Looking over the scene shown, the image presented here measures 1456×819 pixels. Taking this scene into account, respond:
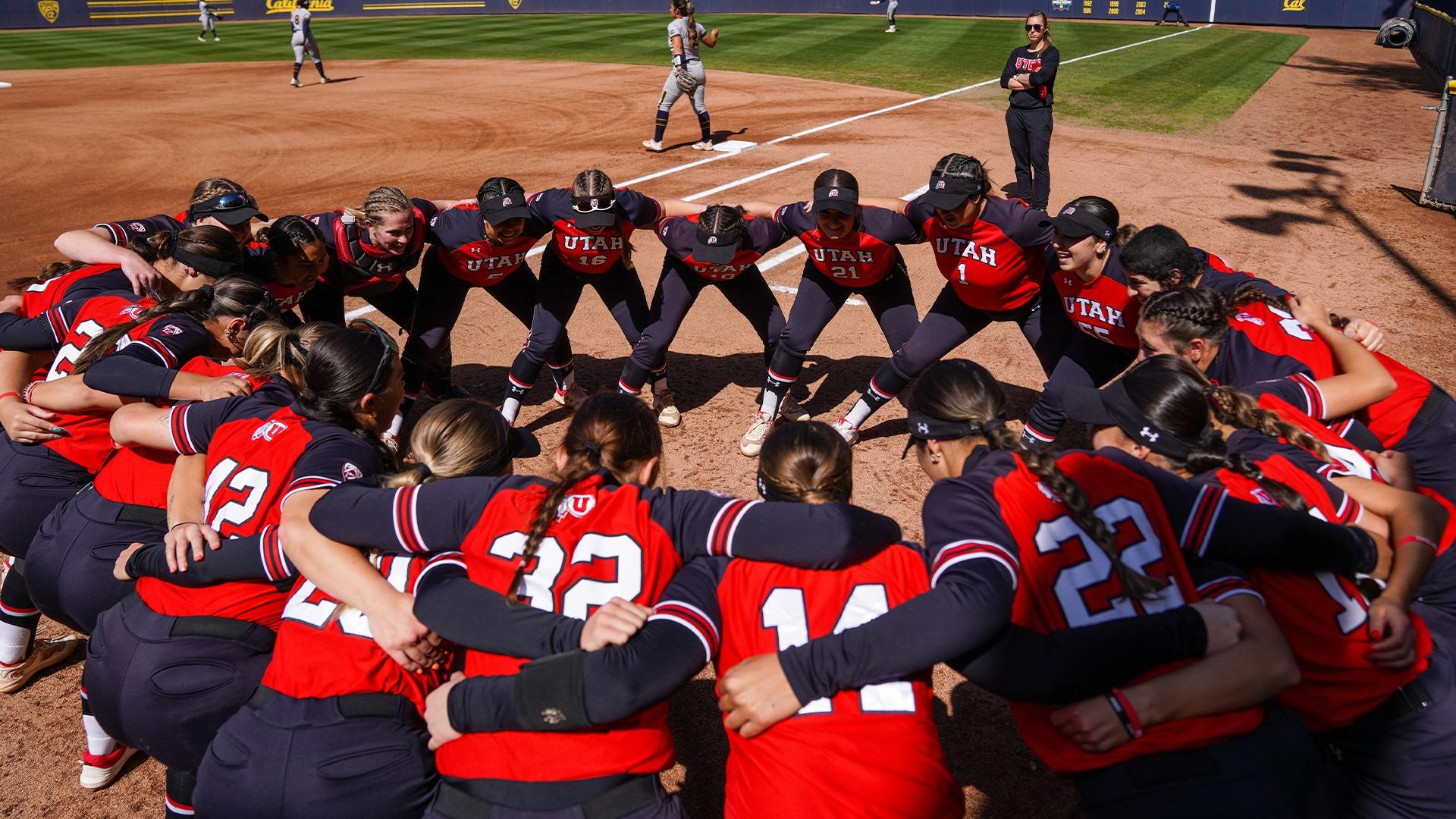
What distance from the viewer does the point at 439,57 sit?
2491 centimetres

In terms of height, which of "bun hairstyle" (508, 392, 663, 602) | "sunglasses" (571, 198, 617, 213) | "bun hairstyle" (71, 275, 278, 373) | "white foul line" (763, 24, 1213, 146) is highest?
"white foul line" (763, 24, 1213, 146)

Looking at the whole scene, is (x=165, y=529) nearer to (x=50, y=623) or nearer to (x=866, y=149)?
(x=50, y=623)

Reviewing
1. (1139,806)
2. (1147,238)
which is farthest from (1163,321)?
(1139,806)

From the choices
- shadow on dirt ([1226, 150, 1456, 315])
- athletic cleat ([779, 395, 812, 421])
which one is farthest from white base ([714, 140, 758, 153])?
athletic cleat ([779, 395, 812, 421])

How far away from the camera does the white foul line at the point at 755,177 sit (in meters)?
11.0

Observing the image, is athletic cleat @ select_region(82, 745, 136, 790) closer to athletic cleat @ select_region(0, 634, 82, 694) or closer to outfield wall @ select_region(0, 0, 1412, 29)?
athletic cleat @ select_region(0, 634, 82, 694)

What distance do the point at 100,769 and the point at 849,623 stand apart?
10.3 ft

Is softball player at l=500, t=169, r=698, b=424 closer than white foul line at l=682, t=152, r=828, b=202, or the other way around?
softball player at l=500, t=169, r=698, b=424

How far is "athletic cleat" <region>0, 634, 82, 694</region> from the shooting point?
4.12 metres

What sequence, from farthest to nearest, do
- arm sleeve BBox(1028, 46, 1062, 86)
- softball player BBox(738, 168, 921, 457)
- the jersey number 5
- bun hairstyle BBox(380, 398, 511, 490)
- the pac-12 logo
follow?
1. arm sleeve BBox(1028, 46, 1062, 86)
2. softball player BBox(738, 168, 921, 457)
3. the pac-12 logo
4. bun hairstyle BBox(380, 398, 511, 490)
5. the jersey number 5

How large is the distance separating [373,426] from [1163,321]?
321cm

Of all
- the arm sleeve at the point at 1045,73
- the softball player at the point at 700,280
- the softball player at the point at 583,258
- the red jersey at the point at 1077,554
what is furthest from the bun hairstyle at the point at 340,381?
the arm sleeve at the point at 1045,73

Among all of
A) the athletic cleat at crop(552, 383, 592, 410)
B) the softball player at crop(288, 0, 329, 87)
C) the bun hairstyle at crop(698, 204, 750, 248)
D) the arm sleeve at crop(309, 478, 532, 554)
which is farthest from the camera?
the softball player at crop(288, 0, 329, 87)

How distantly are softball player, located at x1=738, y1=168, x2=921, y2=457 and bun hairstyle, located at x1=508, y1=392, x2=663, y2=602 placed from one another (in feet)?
10.1
